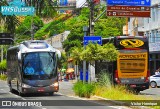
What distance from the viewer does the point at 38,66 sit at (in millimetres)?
29766

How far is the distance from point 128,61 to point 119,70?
837 millimetres

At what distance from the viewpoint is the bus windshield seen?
29547 mm

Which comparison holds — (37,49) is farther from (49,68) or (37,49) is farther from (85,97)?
(85,97)

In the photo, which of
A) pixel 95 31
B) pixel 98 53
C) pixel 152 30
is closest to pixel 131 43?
pixel 98 53

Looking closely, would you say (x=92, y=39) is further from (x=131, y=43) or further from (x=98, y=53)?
(x=131, y=43)

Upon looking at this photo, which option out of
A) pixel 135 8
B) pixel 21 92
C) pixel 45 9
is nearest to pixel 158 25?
pixel 135 8

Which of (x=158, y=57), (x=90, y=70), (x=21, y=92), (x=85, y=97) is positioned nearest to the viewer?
(x=85, y=97)

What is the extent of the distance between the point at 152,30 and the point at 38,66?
1148 inches

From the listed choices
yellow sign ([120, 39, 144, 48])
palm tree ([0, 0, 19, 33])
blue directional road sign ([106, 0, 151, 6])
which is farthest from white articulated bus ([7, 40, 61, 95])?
blue directional road sign ([106, 0, 151, 6])

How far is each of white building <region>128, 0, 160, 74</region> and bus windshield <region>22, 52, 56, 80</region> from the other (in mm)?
23971

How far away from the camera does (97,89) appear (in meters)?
27.4

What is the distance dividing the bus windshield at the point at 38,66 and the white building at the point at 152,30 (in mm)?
23971

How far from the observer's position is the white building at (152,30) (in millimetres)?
54125

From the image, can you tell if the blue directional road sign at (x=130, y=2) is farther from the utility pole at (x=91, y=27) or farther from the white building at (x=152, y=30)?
the white building at (x=152, y=30)
